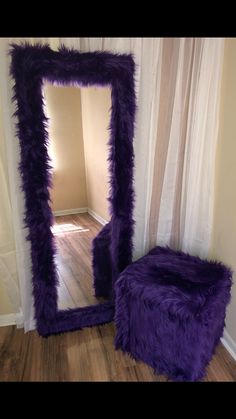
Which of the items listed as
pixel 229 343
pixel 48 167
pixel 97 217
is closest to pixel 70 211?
pixel 97 217

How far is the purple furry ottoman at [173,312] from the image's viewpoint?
49.6 inches

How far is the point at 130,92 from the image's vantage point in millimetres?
1393

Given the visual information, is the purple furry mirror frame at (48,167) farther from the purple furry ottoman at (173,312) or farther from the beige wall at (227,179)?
the beige wall at (227,179)

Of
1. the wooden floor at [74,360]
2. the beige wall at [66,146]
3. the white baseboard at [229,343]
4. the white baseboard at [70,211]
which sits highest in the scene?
the beige wall at [66,146]

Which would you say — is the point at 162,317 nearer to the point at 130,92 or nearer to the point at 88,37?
the point at 130,92

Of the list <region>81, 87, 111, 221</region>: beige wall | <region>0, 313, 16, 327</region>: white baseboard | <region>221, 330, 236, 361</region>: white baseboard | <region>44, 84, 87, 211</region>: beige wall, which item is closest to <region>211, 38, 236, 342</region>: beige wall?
<region>221, 330, 236, 361</region>: white baseboard

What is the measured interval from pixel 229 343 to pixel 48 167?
1.40 meters

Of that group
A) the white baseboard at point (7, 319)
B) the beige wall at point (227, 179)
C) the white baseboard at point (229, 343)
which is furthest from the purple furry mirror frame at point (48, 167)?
the white baseboard at point (229, 343)

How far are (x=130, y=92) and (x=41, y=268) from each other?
3.42 feet

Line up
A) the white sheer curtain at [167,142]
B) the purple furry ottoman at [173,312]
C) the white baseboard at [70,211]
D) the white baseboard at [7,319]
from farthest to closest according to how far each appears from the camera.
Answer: the white baseboard at [7,319], the white baseboard at [70,211], the white sheer curtain at [167,142], the purple furry ottoman at [173,312]

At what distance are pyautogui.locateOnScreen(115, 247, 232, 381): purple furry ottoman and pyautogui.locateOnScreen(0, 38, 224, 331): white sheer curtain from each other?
9.5 inches

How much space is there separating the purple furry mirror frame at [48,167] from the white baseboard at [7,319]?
0.24 metres
